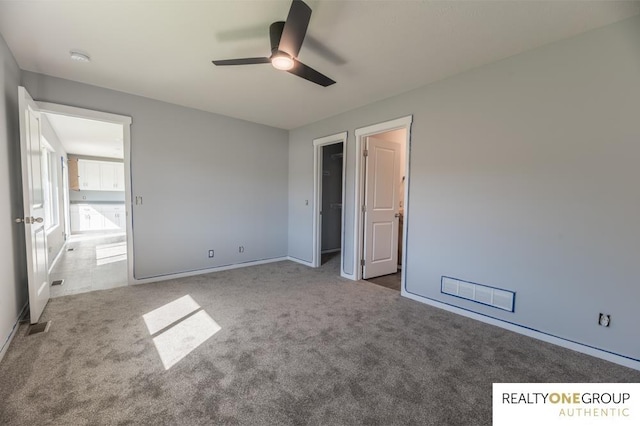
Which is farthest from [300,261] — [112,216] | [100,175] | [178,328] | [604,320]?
[100,175]

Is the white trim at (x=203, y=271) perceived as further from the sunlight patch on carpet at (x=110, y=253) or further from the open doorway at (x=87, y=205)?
the sunlight patch on carpet at (x=110, y=253)

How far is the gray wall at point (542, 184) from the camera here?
6.56ft

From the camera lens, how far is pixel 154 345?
218 centimetres

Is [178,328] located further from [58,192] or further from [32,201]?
[58,192]

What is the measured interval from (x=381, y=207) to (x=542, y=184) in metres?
2.10

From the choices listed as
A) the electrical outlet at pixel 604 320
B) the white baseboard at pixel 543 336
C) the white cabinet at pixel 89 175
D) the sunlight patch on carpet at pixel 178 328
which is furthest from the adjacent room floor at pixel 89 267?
the electrical outlet at pixel 604 320

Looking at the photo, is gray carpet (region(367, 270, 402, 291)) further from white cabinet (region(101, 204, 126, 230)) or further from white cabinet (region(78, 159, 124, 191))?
white cabinet (region(78, 159, 124, 191))

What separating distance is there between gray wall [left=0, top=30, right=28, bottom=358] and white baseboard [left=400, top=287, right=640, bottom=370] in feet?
12.7

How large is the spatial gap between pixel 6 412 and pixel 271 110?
381 centimetres

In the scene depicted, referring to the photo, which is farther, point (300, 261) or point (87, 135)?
point (87, 135)

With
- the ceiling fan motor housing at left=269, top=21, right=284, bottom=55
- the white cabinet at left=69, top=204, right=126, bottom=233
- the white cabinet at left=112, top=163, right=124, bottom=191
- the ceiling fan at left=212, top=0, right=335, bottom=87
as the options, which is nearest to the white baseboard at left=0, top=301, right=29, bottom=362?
the ceiling fan at left=212, top=0, right=335, bottom=87

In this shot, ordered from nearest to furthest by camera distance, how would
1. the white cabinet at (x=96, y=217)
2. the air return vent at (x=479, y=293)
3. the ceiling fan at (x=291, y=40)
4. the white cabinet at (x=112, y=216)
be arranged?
the ceiling fan at (x=291, y=40) < the air return vent at (x=479, y=293) < the white cabinet at (x=96, y=217) < the white cabinet at (x=112, y=216)

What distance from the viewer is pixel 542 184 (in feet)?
7.66

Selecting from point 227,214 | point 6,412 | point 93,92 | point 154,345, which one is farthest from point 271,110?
point 6,412
